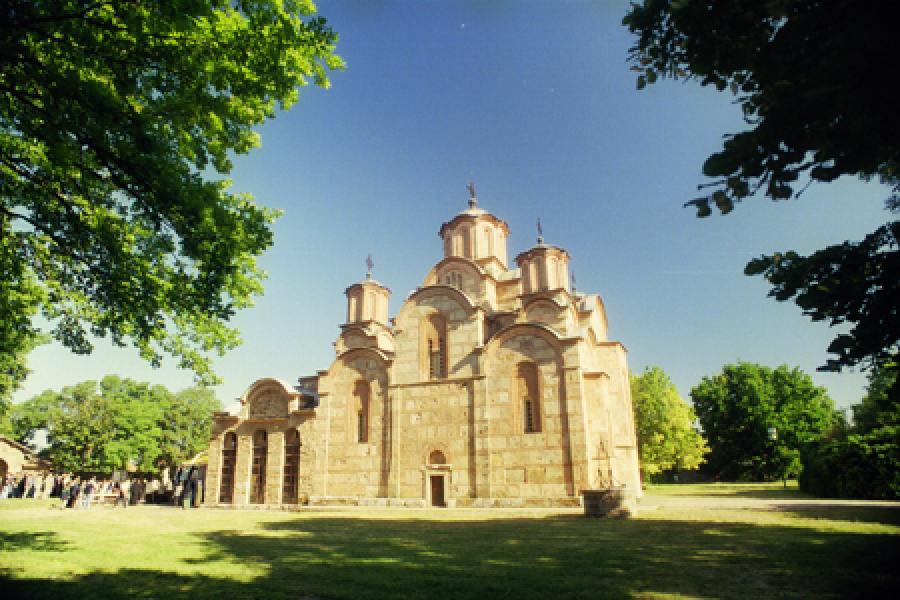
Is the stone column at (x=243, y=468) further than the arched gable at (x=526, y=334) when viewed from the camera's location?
Yes

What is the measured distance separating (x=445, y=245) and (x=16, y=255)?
20.5 metres

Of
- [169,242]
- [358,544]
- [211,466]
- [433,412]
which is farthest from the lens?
[211,466]

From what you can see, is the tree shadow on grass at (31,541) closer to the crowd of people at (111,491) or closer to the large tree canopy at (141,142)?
the large tree canopy at (141,142)

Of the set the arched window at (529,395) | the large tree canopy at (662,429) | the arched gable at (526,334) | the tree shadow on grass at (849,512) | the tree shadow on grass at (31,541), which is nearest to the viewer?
the tree shadow on grass at (31,541)

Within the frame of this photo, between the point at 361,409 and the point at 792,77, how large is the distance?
21.6 metres

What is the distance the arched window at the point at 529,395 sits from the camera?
63.8 ft

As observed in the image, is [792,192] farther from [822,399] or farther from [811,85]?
[822,399]

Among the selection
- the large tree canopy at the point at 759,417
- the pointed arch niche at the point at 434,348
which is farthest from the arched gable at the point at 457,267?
the large tree canopy at the point at 759,417

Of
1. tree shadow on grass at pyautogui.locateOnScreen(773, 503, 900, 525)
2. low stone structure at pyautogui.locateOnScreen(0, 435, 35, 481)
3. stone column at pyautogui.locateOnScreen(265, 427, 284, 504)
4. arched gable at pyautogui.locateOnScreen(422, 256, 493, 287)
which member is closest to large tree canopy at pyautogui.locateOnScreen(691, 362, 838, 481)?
tree shadow on grass at pyautogui.locateOnScreen(773, 503, 900, 525)

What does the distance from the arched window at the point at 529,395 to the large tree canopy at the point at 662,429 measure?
51.8 ft

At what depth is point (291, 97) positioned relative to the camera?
7.20 meters

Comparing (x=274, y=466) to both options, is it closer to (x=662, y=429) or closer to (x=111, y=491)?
(x=111, y=491)

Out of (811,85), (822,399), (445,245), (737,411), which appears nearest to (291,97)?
(811,85)

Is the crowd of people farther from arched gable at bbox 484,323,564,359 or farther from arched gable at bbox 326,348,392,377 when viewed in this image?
arched gable at bbox 484,323,564,359
